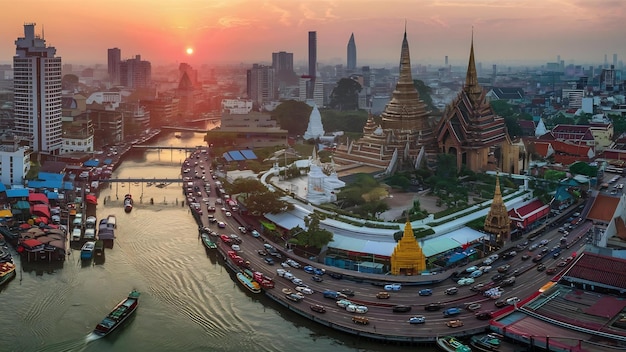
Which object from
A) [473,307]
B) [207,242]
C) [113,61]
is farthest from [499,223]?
[113,61]

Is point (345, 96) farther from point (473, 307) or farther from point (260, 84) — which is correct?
point (473, 307)

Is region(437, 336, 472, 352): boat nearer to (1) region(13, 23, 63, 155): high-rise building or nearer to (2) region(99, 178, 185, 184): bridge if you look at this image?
(2) region(99, 178, 185, 184): bridge

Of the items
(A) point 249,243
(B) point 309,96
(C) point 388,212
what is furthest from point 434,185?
(B) point 309,96

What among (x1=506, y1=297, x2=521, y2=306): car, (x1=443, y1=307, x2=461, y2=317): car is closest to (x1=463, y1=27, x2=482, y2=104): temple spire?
(x1=506, y1=297, x2=521, y2=306): car

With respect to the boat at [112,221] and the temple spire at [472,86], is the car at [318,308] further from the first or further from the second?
the temple spire at [472,86]

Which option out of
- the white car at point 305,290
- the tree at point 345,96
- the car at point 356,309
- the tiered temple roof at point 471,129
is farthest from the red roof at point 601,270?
the tree at point 345,96

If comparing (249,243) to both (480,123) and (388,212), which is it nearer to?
(388,212)
